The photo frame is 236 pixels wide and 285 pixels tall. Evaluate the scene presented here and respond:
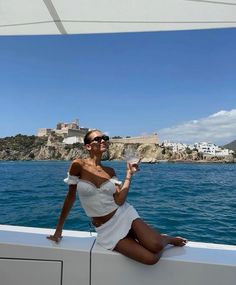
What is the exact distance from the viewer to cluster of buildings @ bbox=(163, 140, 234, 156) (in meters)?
90.2

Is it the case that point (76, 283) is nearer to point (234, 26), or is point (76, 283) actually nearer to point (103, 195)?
point (103, 195)

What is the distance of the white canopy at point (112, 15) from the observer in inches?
82.4

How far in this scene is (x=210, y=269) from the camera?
6.03ft

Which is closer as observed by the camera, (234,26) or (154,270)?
(154,270)

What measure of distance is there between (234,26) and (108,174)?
146 centimetres

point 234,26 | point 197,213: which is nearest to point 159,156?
point 197,213

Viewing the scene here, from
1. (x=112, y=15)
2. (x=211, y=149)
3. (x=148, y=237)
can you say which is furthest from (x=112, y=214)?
(x=211, y=149)

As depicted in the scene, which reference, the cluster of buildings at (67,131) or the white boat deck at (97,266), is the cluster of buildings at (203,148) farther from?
the white boat deck at (97,266)

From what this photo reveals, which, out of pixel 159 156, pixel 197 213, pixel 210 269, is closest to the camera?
pixel 210 269

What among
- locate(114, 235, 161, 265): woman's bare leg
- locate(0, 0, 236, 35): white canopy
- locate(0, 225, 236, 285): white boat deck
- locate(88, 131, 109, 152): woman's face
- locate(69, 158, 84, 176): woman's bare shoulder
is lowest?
locate(0, 225, 236, 285): white boat deck

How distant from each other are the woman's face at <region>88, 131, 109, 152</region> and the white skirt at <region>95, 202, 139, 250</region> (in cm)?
41

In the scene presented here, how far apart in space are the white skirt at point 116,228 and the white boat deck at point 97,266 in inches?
1.9

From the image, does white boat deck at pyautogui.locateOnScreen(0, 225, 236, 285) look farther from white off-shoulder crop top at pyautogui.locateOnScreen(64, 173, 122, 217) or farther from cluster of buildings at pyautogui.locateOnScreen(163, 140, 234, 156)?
cluster of buildings at pyautogui.locateOnScreen(163, 140, 234, 156)

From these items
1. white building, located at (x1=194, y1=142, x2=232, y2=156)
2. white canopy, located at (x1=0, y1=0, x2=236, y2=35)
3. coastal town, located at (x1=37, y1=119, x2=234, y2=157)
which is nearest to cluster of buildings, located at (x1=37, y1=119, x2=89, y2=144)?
coastal town, located at (x1=37, y1=119, x2=234, y2=157)
